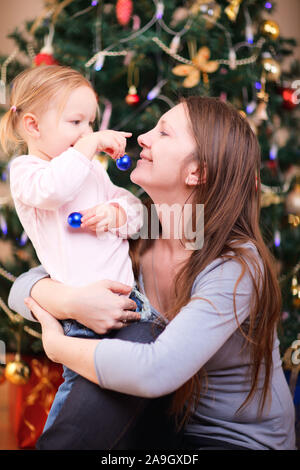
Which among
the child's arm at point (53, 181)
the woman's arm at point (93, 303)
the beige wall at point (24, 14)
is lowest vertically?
the woman's arm at point (93, 303)

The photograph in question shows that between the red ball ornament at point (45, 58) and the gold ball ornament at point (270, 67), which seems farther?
the gold ball ornament at point (270, 67)

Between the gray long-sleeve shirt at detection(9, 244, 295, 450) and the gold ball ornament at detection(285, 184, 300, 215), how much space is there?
3.64 feet

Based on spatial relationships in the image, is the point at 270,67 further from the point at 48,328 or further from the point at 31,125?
the point at 48,328

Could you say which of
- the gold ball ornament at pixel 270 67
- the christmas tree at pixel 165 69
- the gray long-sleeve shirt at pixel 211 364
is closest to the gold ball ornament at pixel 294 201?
the christmas tree at pixel 165 69

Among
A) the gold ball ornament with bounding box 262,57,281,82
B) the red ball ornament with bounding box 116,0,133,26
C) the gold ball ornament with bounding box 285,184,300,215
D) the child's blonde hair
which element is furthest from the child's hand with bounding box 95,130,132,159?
the gold ball ornament with bounding box 285,184,300,215

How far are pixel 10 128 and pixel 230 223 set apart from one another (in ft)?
1.97

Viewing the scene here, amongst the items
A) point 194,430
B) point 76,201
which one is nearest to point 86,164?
point 76,201

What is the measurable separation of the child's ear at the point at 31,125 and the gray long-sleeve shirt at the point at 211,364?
37 centimetres

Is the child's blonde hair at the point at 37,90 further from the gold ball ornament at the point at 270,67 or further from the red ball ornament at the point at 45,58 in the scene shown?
the gold ball ornament at the point at 270,67

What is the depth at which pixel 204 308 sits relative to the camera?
0.94 m

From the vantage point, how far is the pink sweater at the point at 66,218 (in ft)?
3.19

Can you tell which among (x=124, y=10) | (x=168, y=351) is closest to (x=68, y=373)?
(x=168, y=351)

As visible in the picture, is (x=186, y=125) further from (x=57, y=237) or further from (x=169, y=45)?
(x=169, y=45)

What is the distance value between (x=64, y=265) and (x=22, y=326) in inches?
39.8
